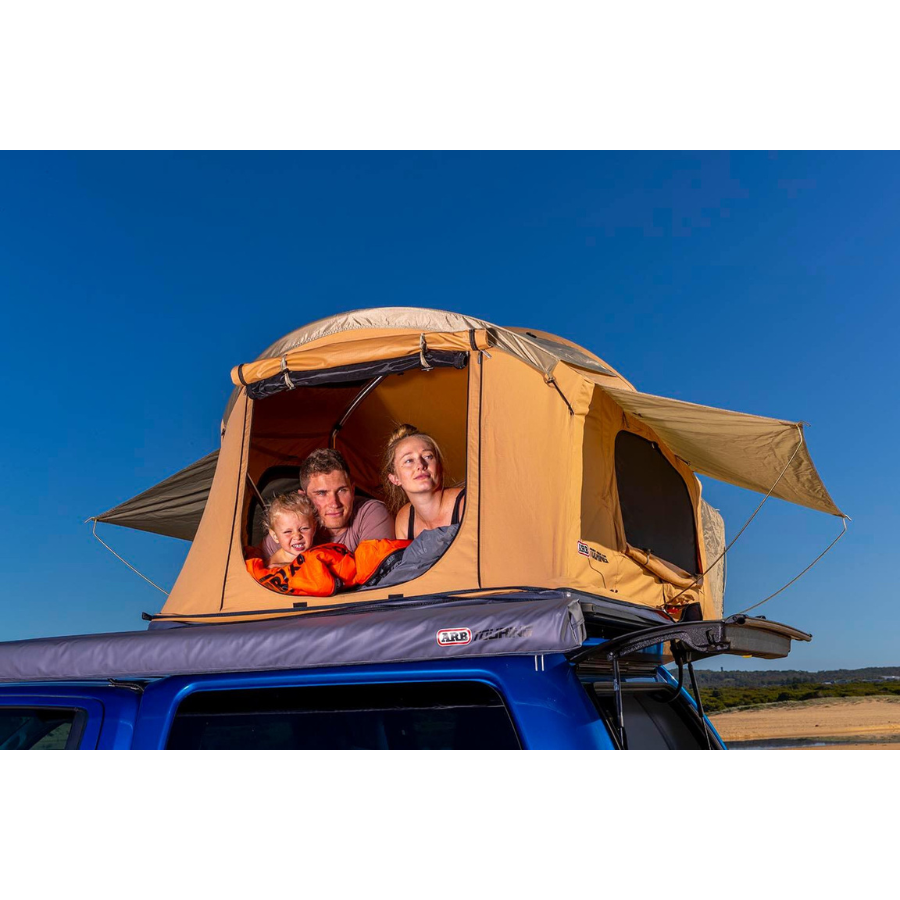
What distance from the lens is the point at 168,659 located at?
10.2 ft

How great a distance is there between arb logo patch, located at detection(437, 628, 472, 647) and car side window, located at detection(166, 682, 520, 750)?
0.14m

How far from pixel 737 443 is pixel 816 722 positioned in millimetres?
23571

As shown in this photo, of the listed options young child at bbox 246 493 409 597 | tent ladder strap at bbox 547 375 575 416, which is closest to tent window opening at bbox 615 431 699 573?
tent ladder strap at bbox 547 375 575 416

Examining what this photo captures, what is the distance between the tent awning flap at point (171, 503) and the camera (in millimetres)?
6992

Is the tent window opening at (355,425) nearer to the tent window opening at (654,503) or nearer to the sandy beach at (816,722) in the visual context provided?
the tent window opening at (654,503)

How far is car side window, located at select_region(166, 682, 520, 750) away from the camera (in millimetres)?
2547

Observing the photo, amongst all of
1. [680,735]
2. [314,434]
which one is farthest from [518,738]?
[314,434]

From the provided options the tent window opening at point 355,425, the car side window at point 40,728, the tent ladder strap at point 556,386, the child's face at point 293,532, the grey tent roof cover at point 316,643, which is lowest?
the car side window at point 40,728

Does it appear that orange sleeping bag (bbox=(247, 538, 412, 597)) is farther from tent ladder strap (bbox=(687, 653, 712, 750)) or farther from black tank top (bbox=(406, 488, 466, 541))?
tent ladder strap (bbox=(687, 653, 712, 750))

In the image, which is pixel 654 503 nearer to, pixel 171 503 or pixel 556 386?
pixel 556 386

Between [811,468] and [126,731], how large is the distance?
391cm

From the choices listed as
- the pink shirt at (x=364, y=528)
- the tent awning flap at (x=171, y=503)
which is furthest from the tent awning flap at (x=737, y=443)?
the tent awning flap at (x=171, y=503)

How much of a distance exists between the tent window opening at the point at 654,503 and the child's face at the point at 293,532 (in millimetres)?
1905

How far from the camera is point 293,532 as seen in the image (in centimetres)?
531
